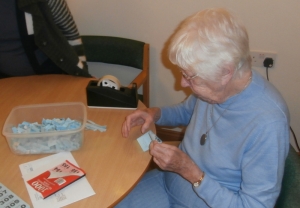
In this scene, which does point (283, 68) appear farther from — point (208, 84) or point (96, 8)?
point (96, 8)

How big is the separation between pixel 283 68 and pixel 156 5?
0.83 m

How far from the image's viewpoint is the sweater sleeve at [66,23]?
61.5 inches

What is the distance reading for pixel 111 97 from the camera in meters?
1.35

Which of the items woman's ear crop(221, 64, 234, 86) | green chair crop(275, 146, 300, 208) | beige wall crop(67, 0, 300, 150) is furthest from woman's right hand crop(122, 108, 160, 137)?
beige wall crop(67, 0, 300, 150)

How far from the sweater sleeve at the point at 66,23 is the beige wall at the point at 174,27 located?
374 millimetres

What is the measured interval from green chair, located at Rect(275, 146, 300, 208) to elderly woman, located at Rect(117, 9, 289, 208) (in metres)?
0.04

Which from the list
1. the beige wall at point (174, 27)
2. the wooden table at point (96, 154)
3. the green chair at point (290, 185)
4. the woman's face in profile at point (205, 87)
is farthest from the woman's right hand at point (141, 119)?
the beige wall at point (174, 27)

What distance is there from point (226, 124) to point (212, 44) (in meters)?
0.30

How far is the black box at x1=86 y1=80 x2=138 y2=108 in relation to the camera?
4.40 feet

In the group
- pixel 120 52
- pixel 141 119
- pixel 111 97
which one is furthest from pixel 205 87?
pixel 120 52

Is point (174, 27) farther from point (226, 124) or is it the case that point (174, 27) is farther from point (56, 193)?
point (56, 193)

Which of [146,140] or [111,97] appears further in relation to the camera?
[111,97]

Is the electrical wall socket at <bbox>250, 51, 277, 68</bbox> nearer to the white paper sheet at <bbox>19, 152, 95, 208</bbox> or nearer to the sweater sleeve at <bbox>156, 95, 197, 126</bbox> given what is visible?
the sweater sleeve at <bbox>156, 95, 197, 126</bbox>

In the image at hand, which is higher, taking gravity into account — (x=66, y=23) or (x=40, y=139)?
(x=66, y=23)
